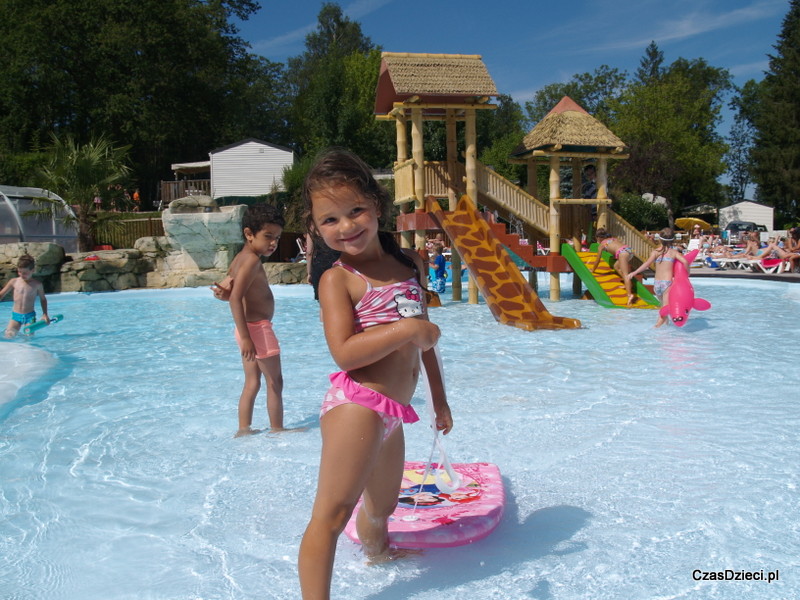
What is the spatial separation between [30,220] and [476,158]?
13487 millimetres

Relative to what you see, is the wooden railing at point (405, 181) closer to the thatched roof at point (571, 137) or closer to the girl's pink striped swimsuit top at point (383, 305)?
the thatched roof at point (571, 137)

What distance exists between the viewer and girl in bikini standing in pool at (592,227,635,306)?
40.4ft

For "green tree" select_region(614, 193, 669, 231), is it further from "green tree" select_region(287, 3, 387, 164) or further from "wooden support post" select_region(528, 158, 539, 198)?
"wooden support post" select_region(528, 158, 539, 198)

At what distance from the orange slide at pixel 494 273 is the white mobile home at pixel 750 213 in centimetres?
4042

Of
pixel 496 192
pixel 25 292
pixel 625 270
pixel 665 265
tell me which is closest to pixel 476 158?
pixel 496 192

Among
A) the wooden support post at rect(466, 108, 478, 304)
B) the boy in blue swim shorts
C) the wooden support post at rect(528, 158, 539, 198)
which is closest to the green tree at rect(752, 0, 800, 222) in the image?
the wooden support post at rect(528, 158, 539, 198)

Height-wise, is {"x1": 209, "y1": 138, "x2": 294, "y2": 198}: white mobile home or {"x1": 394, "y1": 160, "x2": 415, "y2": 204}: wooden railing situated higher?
{"x1": 209, "y1": 138, "x2": 294, "y2": 198}: white mobile home

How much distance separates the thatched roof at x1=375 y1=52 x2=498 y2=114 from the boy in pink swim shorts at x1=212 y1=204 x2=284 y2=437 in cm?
849

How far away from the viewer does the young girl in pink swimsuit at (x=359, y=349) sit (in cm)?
201

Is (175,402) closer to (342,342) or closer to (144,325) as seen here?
(342,342)

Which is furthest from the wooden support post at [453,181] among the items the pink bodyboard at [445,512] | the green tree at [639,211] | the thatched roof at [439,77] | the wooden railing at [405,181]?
the green tree at [639,211]

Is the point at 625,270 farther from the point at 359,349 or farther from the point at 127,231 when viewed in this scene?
the point at 127,231

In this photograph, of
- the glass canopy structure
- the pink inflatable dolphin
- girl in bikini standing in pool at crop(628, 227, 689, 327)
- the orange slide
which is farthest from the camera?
the glass canopy structure

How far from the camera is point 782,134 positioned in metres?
43.2
